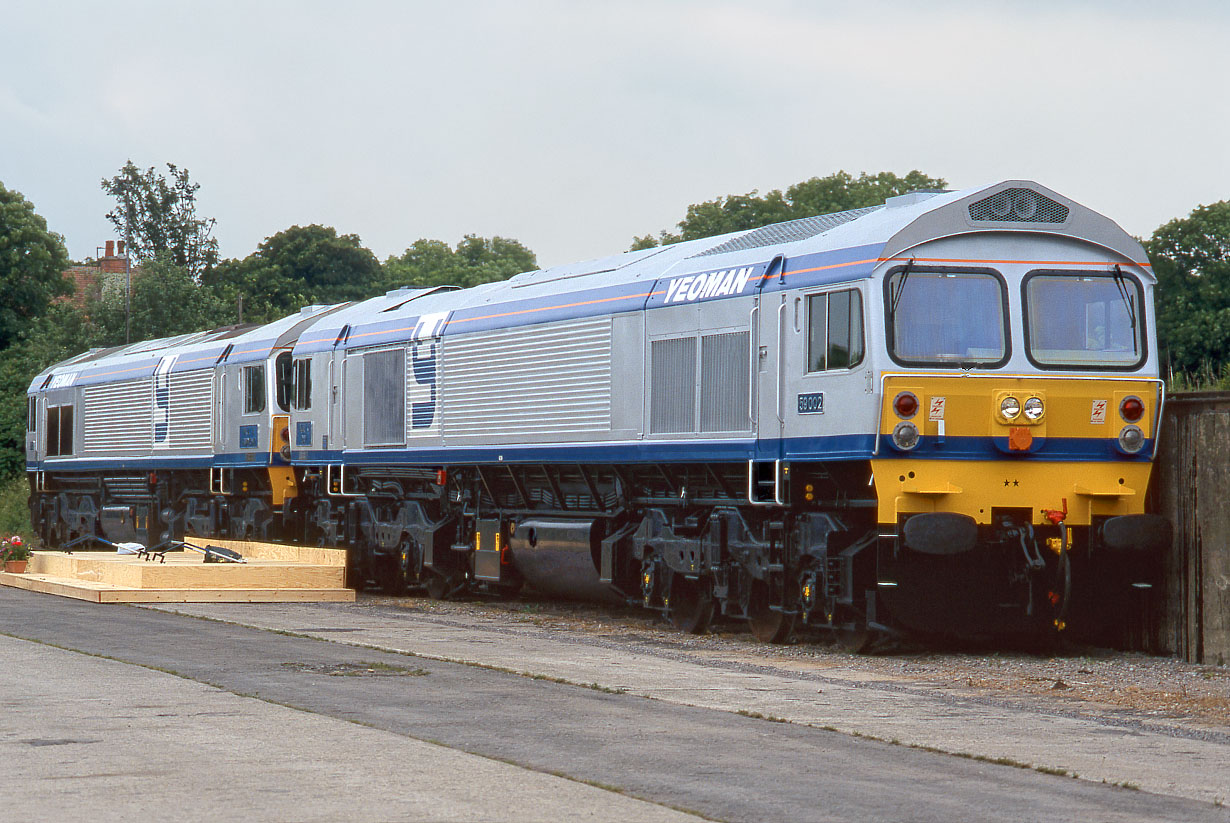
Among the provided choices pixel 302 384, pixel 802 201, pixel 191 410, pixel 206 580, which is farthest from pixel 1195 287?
pixel 206 580

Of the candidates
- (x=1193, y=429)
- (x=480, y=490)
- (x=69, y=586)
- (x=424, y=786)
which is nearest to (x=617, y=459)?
(x=480, y=490)

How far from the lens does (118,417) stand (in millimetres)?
35125

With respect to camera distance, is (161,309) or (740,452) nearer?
(740,452)

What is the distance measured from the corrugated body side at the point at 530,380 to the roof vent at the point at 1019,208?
16.0 ft

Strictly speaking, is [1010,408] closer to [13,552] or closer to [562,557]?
[562,557]

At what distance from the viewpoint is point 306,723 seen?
35.0 feet

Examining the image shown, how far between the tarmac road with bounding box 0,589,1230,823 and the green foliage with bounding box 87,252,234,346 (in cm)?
3864

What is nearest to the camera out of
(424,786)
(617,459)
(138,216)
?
(424,786)

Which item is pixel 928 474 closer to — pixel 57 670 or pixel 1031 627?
pixel 1031 627

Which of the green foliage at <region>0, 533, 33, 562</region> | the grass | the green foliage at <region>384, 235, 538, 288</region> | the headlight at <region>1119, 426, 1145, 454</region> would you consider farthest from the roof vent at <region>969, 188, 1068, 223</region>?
the green foliage at <region>384, 235, 538, 288</region>

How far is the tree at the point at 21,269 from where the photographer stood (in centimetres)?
6625

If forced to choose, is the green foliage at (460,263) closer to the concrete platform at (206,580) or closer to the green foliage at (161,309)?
the green foliage at (161,309)

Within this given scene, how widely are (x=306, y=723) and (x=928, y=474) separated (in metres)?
6.57

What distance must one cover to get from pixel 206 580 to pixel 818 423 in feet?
32.5
